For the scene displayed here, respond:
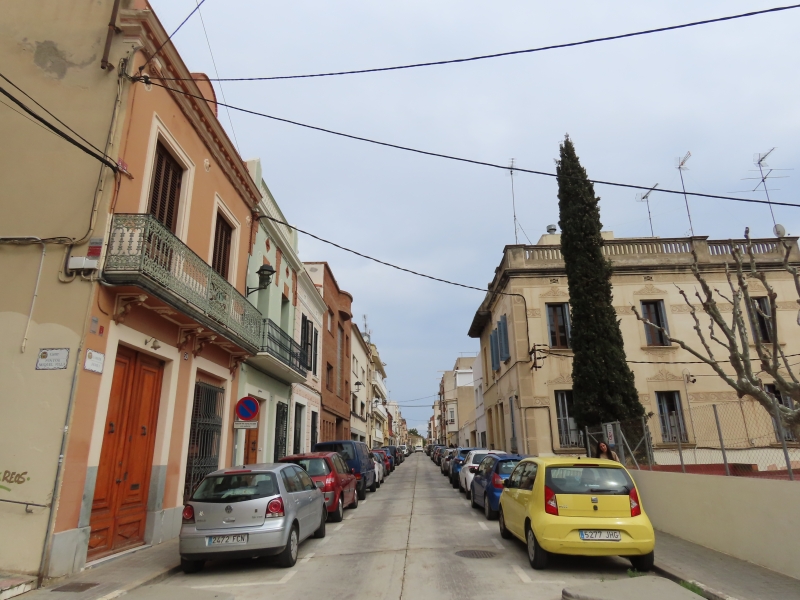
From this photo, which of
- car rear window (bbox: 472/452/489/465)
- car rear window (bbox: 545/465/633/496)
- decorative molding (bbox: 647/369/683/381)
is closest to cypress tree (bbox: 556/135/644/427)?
car rear window (bbox: 472/452/489/465)

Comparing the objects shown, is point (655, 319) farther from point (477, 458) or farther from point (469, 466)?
point (469, 466)

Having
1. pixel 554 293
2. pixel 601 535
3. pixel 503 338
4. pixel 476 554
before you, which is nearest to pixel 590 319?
pixel 554 293

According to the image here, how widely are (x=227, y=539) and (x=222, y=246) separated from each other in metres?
8.77

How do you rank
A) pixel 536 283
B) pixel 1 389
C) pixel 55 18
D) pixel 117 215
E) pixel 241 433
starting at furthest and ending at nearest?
pixel 536 283
pixel 241 433
pixel 55 18
pixel 117 215
pixel 1 389

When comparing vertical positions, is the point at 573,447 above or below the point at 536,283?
below

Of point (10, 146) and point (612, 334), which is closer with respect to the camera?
point (10, 146)

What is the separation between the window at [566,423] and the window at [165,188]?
51.7ft

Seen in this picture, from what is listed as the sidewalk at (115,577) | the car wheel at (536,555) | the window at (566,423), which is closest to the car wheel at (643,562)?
the car wheel at (536,555)

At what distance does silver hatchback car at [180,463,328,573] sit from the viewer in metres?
7.35

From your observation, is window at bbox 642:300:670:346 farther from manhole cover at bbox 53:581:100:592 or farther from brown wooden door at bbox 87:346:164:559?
manhole cover at bbox 53:581:100:592

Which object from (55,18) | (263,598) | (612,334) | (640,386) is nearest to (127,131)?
(55,18)

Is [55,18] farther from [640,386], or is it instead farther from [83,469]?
[640,386]

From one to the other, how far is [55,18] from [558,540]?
476 inches

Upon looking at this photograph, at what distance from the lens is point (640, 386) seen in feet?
68.4
